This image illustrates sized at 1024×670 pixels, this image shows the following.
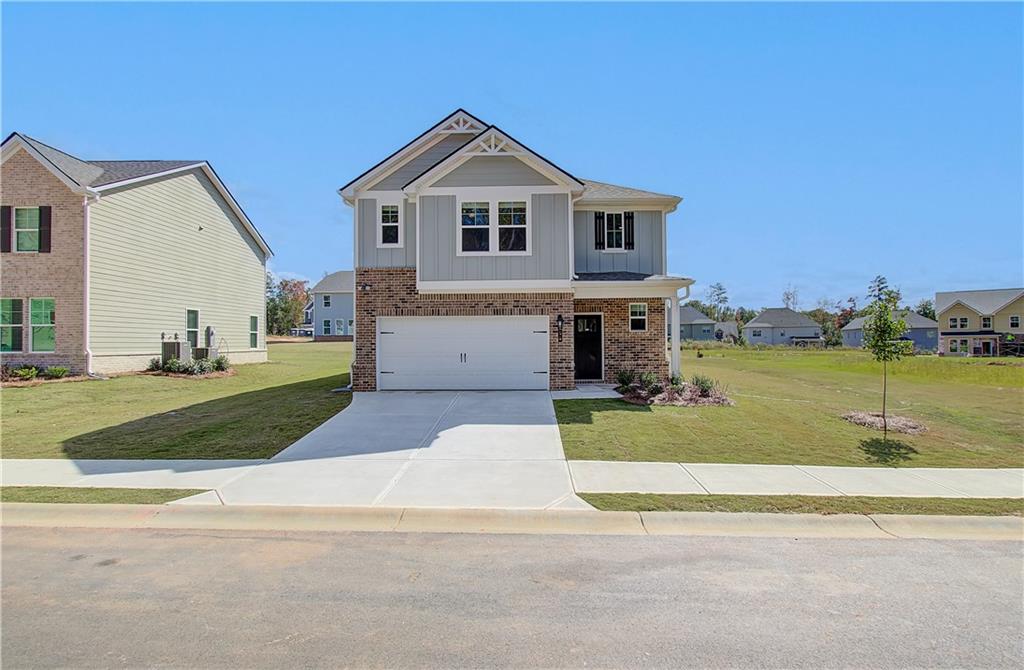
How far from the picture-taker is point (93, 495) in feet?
22.5

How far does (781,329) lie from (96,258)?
8995cm

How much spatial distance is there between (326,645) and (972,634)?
437 cm

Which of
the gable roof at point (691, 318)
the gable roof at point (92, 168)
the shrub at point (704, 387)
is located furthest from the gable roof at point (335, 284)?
the gable roof at point (691, 318)

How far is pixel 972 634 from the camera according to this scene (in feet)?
12.8

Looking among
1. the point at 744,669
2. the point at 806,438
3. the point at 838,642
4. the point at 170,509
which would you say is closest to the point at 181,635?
the point at 170,509

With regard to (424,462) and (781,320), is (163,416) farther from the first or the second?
(781,320)

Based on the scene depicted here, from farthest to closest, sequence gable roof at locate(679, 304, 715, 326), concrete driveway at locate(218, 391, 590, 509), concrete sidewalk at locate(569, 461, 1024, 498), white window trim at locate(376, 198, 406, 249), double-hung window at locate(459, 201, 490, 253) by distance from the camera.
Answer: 1. gable roof at locate(679, 304, 715, 326)
2. white window trim at locate(376, 198, 406, 249)
3. double-hung window at locate(459, 201, 490, 253)
4. concrete sidewalk at locate(569, 461, 1024, 498)
5. concrete driveway at locate(218, 391, 590, 509)

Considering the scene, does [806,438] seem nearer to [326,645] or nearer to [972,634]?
[972,634]

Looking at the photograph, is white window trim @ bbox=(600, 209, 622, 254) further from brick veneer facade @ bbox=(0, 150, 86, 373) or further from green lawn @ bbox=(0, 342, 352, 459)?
brick veneer facade @ bbox=(0, 150, 86, 373)

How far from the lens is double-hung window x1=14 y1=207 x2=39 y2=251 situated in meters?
18.6

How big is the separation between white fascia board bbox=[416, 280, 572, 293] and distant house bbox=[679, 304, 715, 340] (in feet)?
262

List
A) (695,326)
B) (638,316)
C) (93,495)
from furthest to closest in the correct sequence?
(695,326) → (638,316) → (93,495)

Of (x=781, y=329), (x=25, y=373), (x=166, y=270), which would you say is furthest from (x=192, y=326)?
(x=781, y=329)

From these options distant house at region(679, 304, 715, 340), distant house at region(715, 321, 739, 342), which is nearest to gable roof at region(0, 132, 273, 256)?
distant house at region(679, 304, 715, 340)
